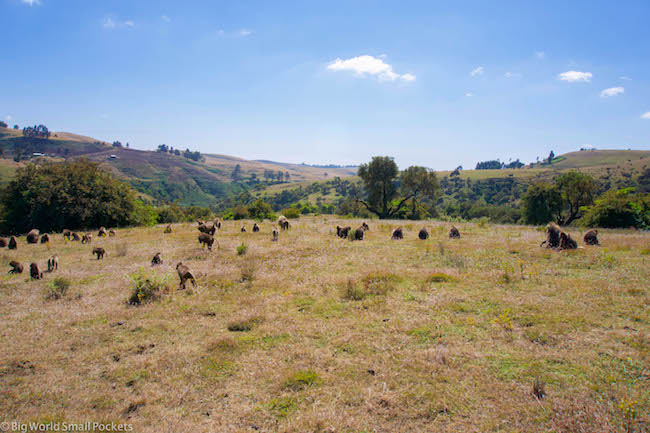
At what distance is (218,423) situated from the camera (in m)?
4.38

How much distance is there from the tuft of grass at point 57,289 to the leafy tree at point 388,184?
38249 millimetres

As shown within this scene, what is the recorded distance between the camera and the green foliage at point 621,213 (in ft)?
82.8

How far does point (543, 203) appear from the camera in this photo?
37.4 meters

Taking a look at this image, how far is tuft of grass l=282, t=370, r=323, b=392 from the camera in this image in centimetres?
513

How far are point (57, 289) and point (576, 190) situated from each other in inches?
1928

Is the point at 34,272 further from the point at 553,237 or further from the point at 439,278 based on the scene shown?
the point at 553,237

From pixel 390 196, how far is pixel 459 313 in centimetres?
4119

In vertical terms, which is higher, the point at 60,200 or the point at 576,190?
the point at 576,190

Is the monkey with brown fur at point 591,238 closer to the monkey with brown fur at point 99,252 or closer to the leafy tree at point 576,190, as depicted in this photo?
the leafy tree at point 576,190

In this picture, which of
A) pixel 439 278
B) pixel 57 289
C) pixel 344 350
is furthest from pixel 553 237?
pixel 57 289

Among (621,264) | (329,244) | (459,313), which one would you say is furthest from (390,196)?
(459,313)

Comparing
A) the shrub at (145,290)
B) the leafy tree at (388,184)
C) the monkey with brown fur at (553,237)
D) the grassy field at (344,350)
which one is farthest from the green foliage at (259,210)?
the monkey with brown fur at (553,237)

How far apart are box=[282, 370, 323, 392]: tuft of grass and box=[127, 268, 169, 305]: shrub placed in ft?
22.0

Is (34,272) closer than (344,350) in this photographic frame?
No
